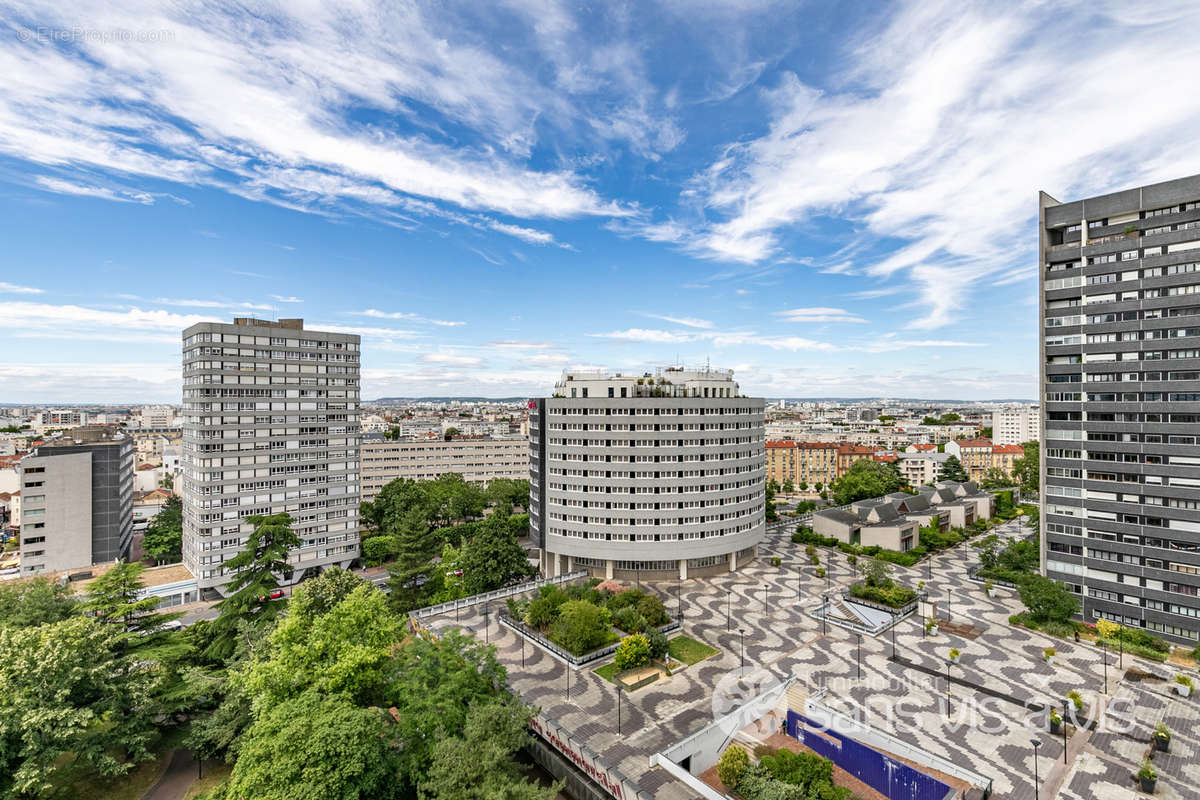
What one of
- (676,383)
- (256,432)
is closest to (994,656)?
(676,383)

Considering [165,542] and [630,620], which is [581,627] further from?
[165,542]

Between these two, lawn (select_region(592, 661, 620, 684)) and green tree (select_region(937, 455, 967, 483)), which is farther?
green tree (select_region(937, 455, 967, 483))

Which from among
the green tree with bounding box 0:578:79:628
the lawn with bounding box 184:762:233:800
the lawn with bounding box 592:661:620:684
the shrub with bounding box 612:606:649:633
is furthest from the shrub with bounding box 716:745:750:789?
the green tree with bounding box 0:578:79:628

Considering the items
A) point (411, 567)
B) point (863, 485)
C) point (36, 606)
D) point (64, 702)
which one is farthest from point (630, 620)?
point (863, 485)

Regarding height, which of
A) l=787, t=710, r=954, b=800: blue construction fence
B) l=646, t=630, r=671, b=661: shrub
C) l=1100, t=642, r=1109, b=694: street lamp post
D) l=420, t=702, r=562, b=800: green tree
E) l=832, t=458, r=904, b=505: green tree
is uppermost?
l=832, t=458, r=904, b=505: green tree

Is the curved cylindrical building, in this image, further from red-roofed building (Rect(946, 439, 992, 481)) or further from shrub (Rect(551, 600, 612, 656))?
red-roofed building (Rect(946, 439, 992, 481))

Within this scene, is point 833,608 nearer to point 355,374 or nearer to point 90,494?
point 355,374

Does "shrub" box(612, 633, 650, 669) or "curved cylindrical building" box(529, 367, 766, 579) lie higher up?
"curved cylindrical building" box(529, 367, 766, 579)

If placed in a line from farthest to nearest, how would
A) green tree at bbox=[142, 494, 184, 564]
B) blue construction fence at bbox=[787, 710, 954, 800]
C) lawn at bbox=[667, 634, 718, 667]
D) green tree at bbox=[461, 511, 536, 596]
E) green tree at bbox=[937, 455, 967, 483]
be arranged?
green tree at bbox=[937, 455, 967, 483] < green tree at bbox=[142, 494, 184, 564] < green tree at bbox=[461, 511, 536, 596] < lawn at bbox=[667, 634, 718, 667] < blue construction fence at bbox=[787, 710, 954, 800]
